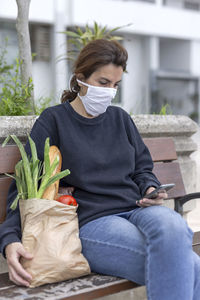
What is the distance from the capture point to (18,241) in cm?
205

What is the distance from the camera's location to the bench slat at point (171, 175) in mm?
3176

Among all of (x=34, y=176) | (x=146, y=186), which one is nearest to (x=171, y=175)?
(x=146, y=186)

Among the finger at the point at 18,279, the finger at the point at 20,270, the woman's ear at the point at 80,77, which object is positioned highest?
the woman's ear at the point at 80,77

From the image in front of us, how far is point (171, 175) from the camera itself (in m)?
3.24

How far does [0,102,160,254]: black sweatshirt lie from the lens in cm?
239

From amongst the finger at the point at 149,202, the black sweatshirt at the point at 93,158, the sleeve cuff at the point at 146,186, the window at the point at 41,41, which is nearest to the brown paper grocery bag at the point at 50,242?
the black sweatshirt at the point at 93,158

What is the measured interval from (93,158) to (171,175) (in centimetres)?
97

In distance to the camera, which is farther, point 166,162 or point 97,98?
point 166,162

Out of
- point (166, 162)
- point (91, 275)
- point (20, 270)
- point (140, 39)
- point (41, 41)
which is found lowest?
point (91, 275)

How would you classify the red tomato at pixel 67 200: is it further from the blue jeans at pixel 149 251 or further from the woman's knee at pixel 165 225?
the woman's knee at pixel 165 225

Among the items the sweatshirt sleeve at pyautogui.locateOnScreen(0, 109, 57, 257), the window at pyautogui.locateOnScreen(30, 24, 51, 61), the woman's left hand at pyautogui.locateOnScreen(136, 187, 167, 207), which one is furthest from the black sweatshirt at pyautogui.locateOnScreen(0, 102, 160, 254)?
the window at pyautogui.locateOnScreen(30, 24, 51, 61)

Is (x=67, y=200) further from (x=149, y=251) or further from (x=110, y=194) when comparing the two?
(x=149, y=251)

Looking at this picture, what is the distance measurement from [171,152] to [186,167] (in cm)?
36

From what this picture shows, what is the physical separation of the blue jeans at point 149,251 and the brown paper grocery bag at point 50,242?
0.12 metres
